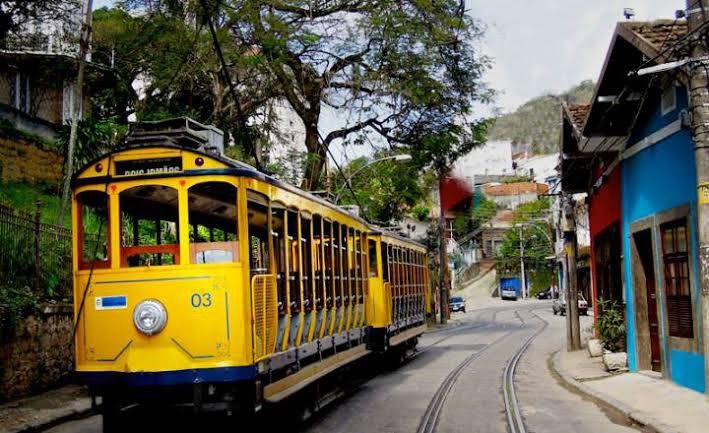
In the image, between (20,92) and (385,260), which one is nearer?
(385,260)

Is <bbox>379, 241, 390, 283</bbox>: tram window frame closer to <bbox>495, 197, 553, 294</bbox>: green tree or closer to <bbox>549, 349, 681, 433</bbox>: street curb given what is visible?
<bbox>549, 349, 681, 433</bbox>: street curb

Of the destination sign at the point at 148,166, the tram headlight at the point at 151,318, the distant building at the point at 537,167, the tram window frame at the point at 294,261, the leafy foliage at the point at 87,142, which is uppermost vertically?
the distant building at the point at 537,167

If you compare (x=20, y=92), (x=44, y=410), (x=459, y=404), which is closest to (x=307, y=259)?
(x=459, y=404)

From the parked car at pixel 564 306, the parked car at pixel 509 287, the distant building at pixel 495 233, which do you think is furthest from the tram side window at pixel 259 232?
the distant building at pixel 495 233

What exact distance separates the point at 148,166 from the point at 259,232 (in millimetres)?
1398

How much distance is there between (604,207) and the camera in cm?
1831

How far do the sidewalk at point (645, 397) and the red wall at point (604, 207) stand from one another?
3.17 m

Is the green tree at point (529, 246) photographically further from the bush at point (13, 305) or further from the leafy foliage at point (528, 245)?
the bush at point (13, 305)

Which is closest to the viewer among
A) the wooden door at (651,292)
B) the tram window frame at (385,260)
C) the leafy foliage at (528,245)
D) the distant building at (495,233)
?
the wooden door at (651,292)

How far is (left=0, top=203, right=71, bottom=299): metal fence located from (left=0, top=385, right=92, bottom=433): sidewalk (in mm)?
1860

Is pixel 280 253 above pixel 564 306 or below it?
above

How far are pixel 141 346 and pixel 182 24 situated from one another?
44.2ft

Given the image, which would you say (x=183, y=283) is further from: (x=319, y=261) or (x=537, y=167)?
(x=537, y=167)

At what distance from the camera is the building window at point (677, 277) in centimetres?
1239
